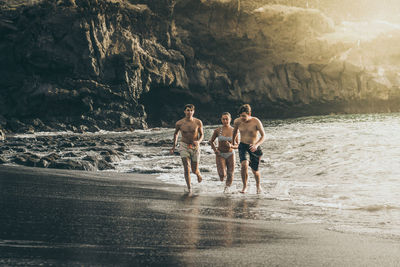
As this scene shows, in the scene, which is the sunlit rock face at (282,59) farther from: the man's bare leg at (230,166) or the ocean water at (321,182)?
the man's bare leg at (230,166)

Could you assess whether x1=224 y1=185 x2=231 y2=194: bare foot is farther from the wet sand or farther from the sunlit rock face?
the sunlit rock face

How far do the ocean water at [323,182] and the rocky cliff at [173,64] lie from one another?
78.5 ft

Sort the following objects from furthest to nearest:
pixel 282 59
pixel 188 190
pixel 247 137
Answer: pixel 282 59 < pixel 247 137 < pixel 188 190

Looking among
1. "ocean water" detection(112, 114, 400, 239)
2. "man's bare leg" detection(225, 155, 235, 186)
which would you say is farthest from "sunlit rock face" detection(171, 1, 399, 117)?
"man's bare leg" detection(225, 155, 235, 186)

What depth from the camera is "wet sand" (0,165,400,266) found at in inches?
132

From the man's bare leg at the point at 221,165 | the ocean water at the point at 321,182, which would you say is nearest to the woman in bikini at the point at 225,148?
the man's bare leg at the point at 221,165

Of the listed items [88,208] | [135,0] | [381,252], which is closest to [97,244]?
[88,208]

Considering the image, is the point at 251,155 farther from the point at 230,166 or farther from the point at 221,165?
the point at 221,165

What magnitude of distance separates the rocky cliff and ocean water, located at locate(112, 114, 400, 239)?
78.5 ft

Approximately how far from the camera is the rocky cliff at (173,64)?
4059 cm

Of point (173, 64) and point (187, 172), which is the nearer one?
point (187, 172)

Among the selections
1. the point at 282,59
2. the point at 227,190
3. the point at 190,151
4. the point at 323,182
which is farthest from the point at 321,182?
the point at 282,59

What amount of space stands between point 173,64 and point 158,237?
44147 mm

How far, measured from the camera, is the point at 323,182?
424 inches
